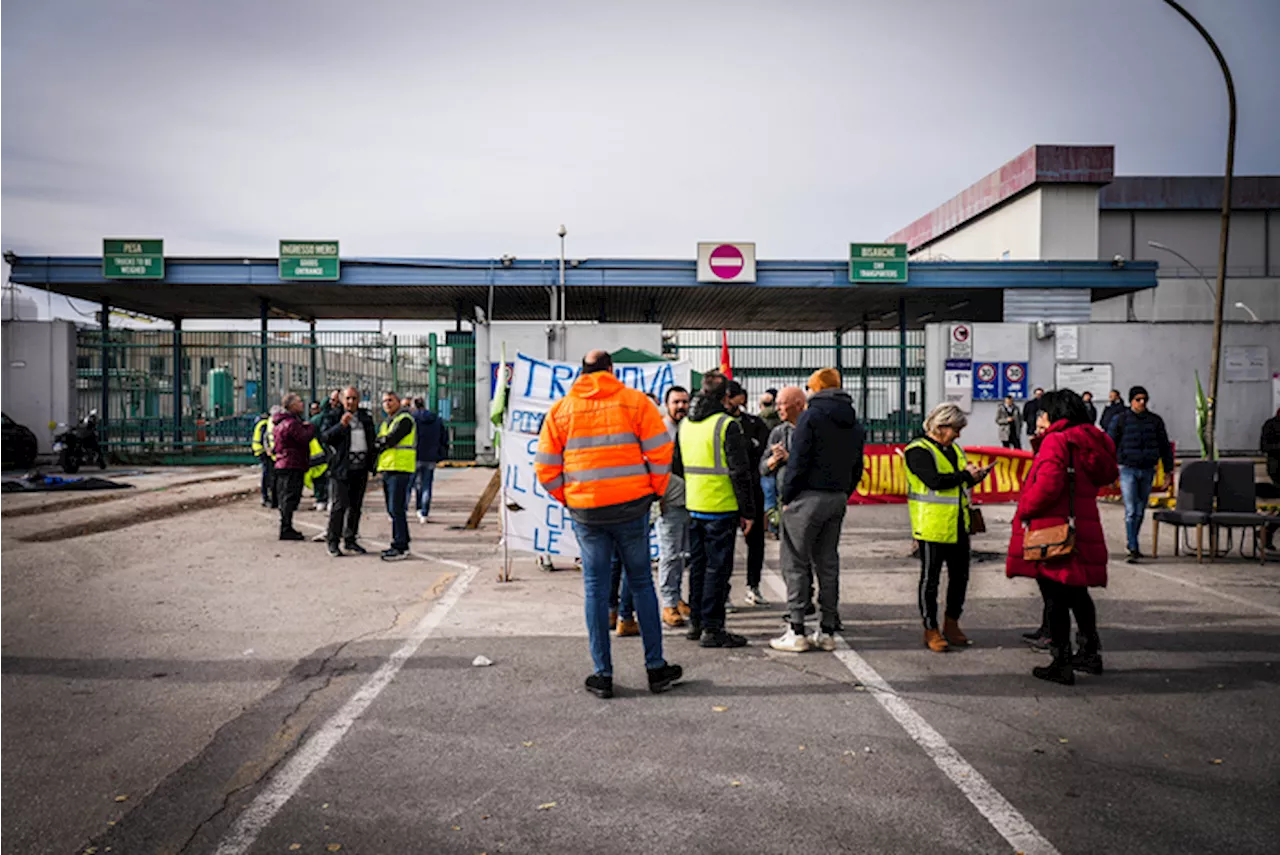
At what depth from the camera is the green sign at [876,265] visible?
26.2 metres

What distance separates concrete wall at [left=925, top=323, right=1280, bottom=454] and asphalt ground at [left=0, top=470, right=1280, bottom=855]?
16842mm

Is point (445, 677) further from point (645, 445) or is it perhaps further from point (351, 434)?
point (351, 434)

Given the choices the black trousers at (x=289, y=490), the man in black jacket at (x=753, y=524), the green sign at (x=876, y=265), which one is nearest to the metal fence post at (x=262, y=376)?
the black trousers at (x=289, y=490)

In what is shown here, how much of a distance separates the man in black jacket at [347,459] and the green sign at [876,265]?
1801 cm

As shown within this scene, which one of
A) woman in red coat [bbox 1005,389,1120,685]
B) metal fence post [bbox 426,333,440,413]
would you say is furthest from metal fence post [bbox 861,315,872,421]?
woman in red coat [bbox 1005,389,1120,685]

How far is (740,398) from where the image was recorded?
8250mm

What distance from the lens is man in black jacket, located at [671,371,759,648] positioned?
6.71 metres

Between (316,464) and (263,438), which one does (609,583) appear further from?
(263,438)

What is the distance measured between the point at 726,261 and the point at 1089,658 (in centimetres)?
2064

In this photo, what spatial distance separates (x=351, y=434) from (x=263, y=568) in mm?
1722

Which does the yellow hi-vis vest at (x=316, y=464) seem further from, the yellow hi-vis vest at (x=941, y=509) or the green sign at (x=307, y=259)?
the yellow hi-vis vest at (x=941, y=509)

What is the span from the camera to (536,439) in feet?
32.6

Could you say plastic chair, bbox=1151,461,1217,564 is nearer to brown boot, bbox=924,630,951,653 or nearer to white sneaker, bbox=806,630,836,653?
brown boot, bbox=924,630,951,653

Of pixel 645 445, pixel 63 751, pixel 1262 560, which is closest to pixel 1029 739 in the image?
pixel 645 445
